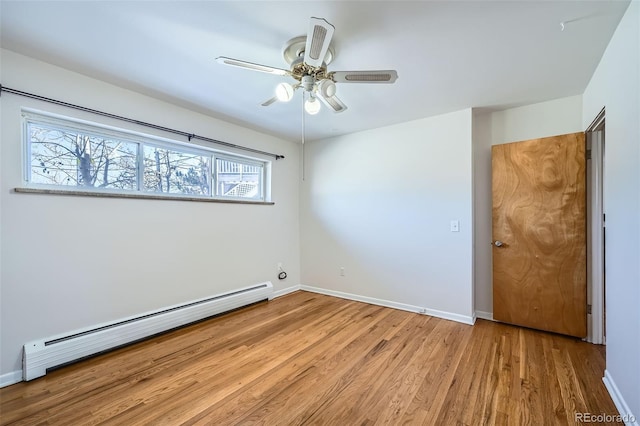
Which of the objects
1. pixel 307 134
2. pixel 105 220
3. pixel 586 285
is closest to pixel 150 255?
pixel 105 220

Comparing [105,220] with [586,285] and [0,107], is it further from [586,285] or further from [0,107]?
[586,285]

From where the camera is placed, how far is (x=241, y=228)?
11.8ft

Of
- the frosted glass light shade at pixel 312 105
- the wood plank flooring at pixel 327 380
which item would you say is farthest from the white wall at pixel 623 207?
the frosted glass light shade at pixel 312 105

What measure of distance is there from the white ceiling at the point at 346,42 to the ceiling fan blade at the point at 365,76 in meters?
0.29

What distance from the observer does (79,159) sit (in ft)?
7.66

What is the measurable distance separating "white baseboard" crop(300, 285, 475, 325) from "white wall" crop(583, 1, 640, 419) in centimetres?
128

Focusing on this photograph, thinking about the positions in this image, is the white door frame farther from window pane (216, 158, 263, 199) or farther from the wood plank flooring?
window pane (216, 158, 263, 199)

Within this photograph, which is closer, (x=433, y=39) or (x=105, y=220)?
(x=433, y=39)

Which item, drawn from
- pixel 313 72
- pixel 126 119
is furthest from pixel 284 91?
pixel 126 119

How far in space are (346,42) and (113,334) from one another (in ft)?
10.0

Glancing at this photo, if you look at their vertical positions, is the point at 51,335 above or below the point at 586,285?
below

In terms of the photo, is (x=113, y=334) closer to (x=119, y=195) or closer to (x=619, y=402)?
(x=119, y=195)

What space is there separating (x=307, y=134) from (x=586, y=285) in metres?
3.62

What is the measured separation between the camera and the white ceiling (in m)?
1.53
